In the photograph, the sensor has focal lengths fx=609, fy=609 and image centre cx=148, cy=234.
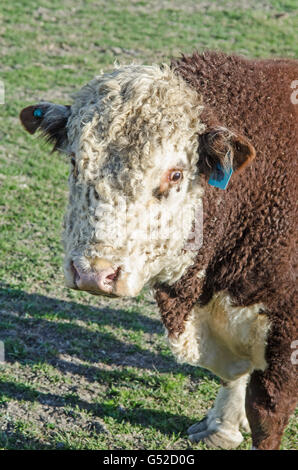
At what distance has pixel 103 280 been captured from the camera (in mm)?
2887

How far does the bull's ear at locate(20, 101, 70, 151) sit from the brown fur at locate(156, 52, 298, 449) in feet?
2.41

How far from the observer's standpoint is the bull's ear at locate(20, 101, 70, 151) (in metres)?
3.55

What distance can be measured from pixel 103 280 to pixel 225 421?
1.93m

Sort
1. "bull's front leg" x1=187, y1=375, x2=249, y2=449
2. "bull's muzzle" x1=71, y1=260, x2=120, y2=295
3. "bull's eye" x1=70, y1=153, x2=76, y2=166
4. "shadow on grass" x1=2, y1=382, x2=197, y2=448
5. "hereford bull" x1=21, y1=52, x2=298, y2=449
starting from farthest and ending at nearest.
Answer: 1. "shadow on grass" x1=2, y1=382, x2=197, y2=448
2. "bull's front leg" x1=187, y1=375, x2=249, y2=449
3. "bull's eye" x1=70, y1=153, x2=76, y2=166
4. "hereford bull" x1=21, y1=52, x2=298, y2=449
5. "bull's muzzle" x1=71, y1=260, x2=120, y2=295

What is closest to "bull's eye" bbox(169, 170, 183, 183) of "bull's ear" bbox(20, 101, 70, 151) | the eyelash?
the eyelash

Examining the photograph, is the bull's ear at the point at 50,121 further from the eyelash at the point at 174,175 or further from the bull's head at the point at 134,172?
the eyelash at the point at 174,175

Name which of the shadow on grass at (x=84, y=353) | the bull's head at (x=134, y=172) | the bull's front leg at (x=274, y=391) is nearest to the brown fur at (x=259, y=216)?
the bull's front leg at (x=274, y=391)

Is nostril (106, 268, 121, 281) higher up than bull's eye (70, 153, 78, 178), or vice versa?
bull's eye (70, 153, 78, 178)

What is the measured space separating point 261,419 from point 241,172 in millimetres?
1466

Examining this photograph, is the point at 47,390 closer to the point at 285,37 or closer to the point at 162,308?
the point at 162,308

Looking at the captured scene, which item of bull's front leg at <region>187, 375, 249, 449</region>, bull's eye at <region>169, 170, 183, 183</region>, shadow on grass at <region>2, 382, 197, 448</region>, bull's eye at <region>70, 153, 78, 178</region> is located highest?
bull's eye at <region>169, 170, 183, 183</region>

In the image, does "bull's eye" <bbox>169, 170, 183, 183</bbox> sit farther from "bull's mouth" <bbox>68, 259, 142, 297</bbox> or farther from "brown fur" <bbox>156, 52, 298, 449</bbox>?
"bull's mouth" <bbox>68, 259, 142, 297</bbox>

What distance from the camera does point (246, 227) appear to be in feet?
11.3

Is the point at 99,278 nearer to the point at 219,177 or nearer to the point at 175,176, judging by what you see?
the point at 175,176
